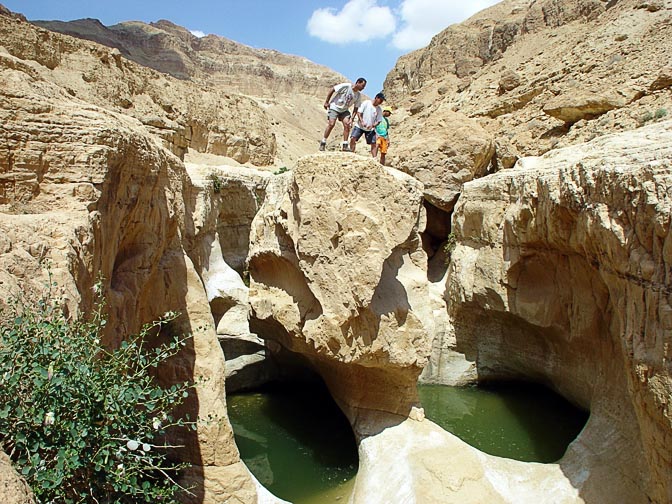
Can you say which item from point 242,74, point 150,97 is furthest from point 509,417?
point 242,74

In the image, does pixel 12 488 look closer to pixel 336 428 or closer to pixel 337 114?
pixel 337 114

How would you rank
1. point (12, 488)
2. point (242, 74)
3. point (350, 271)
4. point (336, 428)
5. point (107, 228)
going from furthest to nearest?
A: 1. point (242, 74)
2. point (336, 428)
3. point (350, 271)
4. point (107, 228)
5. point (12, 488)

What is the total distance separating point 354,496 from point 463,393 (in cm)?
451

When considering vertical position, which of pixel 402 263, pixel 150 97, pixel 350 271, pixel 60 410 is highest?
pixel 150 97

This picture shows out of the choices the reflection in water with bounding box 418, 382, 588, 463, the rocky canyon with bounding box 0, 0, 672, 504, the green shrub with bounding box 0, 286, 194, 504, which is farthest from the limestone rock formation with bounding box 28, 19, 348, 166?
the green shrub with bounding box 0, 286, 194, 504

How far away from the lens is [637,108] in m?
10.3

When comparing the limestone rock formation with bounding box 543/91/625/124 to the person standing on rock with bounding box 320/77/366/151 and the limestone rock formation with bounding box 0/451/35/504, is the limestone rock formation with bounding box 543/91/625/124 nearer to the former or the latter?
the person standing on rock with bounding box 320/77/366/151

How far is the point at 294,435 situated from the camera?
761 cm

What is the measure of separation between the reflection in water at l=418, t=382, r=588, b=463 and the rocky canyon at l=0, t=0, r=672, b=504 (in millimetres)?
381

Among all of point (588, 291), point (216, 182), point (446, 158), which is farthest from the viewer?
point (446, 158)

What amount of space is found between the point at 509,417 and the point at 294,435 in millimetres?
3933

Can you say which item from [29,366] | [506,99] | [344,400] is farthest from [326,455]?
[506,99]

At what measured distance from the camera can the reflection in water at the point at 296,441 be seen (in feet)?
20.8

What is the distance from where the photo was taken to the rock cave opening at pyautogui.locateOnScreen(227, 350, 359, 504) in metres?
6.38
